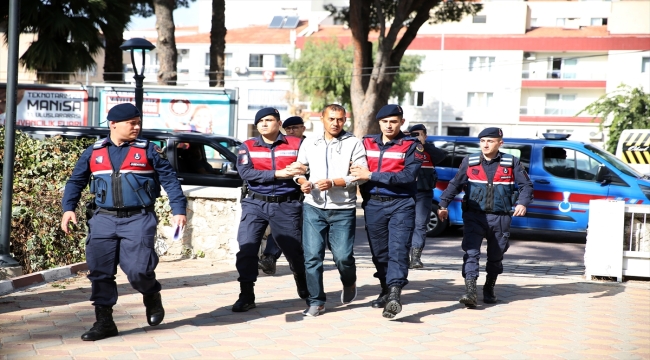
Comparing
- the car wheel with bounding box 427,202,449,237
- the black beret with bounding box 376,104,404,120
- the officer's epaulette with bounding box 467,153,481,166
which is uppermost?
the black beret with bounding box 376,104,404,120

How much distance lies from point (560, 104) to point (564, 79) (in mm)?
1871

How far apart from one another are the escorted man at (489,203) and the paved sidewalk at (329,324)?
43 centimetres

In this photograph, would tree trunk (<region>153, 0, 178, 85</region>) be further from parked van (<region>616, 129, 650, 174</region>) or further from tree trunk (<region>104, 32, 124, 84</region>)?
parked van (<region>616, 129, 650, 174</region>)

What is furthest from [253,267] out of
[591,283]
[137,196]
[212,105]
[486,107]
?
[486,107]

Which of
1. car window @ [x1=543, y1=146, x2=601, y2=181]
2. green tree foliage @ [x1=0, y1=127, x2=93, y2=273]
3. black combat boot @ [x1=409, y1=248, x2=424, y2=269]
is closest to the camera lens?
green tree foliage @ [x1=0, y1=127, x2=93, y2=273]

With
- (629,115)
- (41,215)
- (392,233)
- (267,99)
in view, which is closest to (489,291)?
(392,233)

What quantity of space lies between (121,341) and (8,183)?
107 inches

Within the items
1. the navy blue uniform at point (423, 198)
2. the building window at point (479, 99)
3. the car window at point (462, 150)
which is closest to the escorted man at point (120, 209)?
the navy blue uniform at point (423, 198)

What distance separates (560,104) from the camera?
189 feet

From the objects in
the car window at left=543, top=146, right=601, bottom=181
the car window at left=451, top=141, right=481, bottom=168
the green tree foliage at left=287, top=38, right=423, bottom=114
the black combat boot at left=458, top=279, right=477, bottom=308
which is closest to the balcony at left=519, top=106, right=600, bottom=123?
the green tree foliage at left=287, top=38, right=423, bottom=114

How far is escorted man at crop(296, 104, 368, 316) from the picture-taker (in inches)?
257

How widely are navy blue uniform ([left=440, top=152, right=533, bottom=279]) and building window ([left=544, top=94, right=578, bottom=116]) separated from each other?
51771mm

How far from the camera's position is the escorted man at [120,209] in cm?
565

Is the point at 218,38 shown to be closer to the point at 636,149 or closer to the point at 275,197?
the point at 636,149
